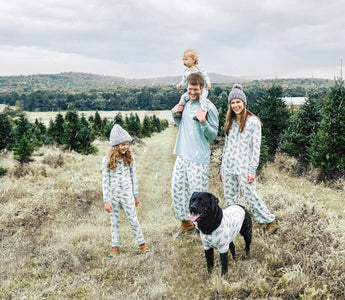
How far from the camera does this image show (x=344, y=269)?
300 cm

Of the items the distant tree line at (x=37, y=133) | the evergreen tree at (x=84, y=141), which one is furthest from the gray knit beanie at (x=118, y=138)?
the evergreen tree at (x=84, y=141)

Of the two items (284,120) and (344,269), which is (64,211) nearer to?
(344,269)

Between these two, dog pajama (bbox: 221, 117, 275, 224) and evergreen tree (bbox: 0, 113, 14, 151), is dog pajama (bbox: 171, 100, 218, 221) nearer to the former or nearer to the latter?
dog pajama (bbox: 221, 117, 275, 224)

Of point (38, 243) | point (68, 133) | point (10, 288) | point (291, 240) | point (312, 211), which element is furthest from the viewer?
point (68, 133)

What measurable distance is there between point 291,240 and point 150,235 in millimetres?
2662

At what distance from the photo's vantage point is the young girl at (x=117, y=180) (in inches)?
155

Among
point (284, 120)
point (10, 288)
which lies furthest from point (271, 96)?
point (10, 288)

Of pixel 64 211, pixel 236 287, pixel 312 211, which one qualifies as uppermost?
pixel 312 211

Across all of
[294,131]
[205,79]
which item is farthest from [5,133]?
[294,131]

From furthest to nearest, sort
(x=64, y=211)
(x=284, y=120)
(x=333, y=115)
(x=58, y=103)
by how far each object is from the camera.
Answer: (x=58, y=103) → (x=284, y=120) → (x=333, y=115) → (x=64, y=211)

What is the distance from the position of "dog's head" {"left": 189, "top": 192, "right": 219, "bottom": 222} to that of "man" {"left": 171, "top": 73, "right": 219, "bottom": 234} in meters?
1.21

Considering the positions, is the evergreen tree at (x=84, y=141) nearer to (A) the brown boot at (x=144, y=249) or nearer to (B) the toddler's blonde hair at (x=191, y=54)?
(A) the brown boot at (x=144, y=249)

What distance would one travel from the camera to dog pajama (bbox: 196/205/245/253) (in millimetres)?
2902

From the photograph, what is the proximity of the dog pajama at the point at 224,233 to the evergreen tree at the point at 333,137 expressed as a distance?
8618 millimetres
